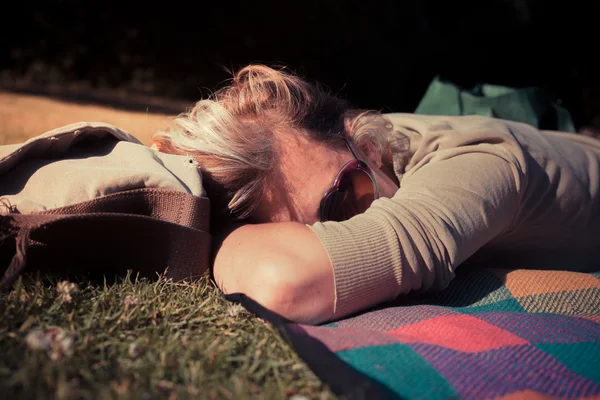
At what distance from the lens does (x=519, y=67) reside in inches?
393

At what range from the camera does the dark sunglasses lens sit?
2096 mm

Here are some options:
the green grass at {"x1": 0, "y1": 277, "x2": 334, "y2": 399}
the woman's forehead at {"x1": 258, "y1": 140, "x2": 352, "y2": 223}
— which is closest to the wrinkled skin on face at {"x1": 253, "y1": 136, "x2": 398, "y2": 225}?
the woman's forehead at {"x1": 258, "y1": 140, "x2": 352, "y2": 223}

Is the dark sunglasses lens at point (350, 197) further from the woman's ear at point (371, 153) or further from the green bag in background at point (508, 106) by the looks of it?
the green bag in background at point (508, 106)

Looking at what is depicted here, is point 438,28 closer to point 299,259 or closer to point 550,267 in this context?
point 550,267

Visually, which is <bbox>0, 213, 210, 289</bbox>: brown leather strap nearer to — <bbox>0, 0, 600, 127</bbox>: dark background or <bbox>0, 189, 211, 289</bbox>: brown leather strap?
<bbox>0, 189, 211, 289</bbox>: brown leather strap

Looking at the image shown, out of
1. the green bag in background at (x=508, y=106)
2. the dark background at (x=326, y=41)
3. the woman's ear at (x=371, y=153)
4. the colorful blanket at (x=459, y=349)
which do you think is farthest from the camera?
the dark background at (x=326, y=41)

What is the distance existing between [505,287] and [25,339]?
162 centimetres

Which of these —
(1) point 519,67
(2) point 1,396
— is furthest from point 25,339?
(1) point 519,67

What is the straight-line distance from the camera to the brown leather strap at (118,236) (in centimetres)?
153

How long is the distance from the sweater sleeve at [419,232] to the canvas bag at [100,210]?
0.42m

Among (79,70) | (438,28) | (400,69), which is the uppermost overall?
(438,28)

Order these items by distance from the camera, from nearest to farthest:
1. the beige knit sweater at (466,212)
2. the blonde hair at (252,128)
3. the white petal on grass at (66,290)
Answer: the white petal on grass at (66,290)
the beige knit sweater at (466,212)
the blonde hair at (252,128)

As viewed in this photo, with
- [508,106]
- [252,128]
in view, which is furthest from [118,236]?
[508,106]

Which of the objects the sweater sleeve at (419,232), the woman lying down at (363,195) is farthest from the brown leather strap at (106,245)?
the sweater sleeve at (419,232)
